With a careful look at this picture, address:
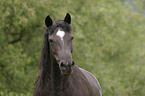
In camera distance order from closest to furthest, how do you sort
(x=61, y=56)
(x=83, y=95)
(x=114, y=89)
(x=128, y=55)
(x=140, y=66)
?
(x=61, y=56) < (x=83, y=95) < (x=114, y=89) < (x=140, y=66) < (x=128, y=55)

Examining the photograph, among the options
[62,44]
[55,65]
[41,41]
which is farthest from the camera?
[41,41]

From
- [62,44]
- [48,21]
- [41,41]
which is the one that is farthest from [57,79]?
[41,41]

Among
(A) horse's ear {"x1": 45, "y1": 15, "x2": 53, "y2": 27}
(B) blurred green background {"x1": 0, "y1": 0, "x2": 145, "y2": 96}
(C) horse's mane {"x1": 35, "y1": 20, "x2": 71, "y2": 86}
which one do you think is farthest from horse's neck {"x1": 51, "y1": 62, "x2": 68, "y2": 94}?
(B) blurred green background {"x1": 0, "y1": 0, "x2": 145, "y2": 96}

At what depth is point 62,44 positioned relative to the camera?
4211 millimetres

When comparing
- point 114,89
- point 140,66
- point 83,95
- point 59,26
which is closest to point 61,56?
point 59,26

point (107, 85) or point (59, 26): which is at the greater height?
point (59, 26)

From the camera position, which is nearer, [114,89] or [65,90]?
[65,90]

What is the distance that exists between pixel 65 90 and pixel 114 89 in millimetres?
8003

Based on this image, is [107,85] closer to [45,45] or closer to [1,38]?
[1,38]

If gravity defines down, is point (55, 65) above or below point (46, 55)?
below

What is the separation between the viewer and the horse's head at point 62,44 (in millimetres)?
3908

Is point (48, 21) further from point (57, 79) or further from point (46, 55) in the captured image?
point (57, 79)

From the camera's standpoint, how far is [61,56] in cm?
405

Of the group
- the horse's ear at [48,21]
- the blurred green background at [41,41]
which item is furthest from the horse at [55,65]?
the blurred green background at [41,41]
